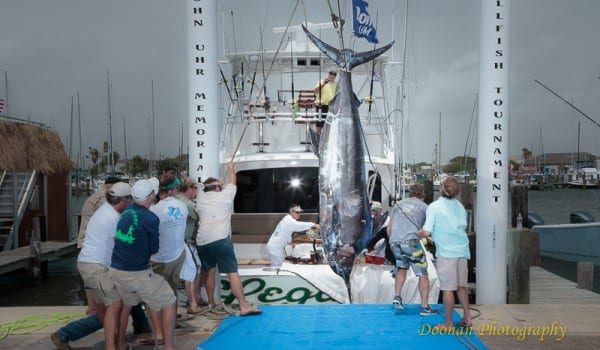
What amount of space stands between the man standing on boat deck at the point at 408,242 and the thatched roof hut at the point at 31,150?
9.05 m

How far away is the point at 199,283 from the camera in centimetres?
511

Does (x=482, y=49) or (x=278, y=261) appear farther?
(x=278, y=261)

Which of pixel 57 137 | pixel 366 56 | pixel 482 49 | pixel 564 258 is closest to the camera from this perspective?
pixel 366 56

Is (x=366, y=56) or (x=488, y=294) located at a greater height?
(x=366, y=56)

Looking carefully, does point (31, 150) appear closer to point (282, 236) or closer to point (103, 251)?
point (282, 236)

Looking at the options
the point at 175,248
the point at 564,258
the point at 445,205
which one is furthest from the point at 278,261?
the point at 564,258

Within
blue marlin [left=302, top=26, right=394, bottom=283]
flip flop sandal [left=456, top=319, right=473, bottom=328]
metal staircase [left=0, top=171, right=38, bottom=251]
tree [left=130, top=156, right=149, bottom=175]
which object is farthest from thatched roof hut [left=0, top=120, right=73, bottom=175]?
tree [left=130, top=156, right=149, bottom=175]

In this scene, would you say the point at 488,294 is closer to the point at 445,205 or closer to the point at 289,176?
the point at 445,205

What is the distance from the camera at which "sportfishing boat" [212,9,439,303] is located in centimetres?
570

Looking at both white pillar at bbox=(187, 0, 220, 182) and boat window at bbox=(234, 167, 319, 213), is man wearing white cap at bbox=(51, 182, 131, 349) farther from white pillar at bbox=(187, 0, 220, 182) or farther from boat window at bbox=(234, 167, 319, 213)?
boat window at bbox=(234, 167, 319, 213)

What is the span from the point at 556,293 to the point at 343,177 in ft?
14.6

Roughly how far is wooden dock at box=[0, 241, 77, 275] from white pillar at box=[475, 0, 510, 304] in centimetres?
861

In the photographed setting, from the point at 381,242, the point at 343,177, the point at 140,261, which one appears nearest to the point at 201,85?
the point at 343,177

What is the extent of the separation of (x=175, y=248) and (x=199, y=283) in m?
1.02
